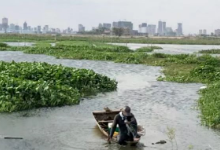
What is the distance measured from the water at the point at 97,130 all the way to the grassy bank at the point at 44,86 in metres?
0.52

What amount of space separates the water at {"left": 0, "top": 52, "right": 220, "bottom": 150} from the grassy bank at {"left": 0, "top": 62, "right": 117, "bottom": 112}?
0.52 m

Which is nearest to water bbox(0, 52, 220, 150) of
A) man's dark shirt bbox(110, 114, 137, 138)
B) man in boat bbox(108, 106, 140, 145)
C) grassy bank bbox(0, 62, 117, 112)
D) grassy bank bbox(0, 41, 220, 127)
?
man in boat bbox(108, 106, 140, 145)

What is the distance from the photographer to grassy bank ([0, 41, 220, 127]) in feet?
57.8

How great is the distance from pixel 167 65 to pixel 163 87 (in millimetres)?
14485

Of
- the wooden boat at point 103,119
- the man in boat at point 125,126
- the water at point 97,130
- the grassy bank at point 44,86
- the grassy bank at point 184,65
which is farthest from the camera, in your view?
the grassy bank at point 184,65

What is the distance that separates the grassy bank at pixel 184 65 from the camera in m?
17.6

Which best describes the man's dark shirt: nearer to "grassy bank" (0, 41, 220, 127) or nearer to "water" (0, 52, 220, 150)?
"water" (0, 52, 220, 150)

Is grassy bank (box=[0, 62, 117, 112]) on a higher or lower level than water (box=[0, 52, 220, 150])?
higher

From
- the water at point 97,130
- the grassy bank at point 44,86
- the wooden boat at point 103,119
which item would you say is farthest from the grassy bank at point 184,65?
the grassy bank at point 44,86

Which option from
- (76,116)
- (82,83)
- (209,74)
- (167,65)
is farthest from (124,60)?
(76,116)

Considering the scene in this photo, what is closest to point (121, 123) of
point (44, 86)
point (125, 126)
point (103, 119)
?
point (125, 126)

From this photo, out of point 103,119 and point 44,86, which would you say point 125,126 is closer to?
point 103,119

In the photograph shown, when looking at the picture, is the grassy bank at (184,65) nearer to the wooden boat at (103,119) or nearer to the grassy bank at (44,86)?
the wooden boat at (103,119)

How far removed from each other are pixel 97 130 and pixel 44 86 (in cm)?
471
